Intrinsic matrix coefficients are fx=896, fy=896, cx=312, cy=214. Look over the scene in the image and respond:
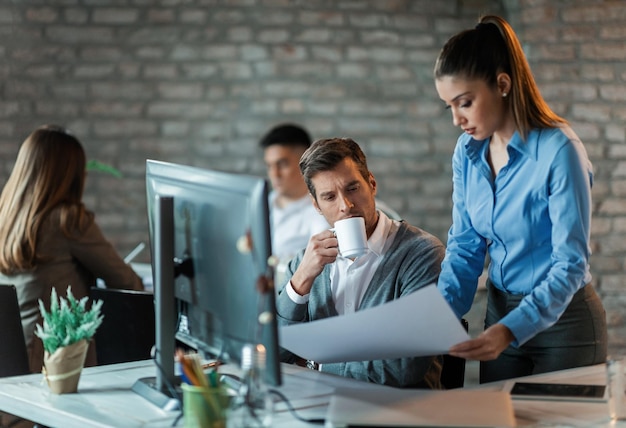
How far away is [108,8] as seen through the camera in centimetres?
546

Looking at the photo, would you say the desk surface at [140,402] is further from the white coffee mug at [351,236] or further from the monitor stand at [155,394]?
the white coffee mug at [351,236]

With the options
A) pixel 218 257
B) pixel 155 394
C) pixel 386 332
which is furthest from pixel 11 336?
pixel 386 332

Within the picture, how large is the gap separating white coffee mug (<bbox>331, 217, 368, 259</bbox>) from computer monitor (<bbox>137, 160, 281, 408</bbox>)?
1.33 feet

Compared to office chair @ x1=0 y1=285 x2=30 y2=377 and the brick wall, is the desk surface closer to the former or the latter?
office chair @ x1=0 y1=285 x2=30 y2=377

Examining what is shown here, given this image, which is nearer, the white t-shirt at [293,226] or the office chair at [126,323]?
the office chair at [126,323]

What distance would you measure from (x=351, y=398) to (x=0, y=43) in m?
4.44

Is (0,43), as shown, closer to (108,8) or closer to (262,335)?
(108,8)

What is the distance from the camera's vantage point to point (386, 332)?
70.9 inches

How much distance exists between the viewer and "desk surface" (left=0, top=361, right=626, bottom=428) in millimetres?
1688

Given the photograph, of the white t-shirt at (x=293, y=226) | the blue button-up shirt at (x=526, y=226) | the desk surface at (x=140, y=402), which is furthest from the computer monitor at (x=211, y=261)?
the white t-shirt at (x=293, y=226)

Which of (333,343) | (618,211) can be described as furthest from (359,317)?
(618,211)

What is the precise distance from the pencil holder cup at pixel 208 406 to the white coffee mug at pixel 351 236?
0.64 m

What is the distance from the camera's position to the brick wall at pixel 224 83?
17.8 ft

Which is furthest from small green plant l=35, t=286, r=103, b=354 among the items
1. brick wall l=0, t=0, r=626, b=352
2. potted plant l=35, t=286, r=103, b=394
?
brick wall l=0, t=0, r=626, b=352
